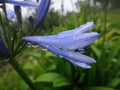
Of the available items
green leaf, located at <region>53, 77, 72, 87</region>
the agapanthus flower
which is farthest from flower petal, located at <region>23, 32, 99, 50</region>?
green leaf, located at <region>53, 77, 72, 87</region>

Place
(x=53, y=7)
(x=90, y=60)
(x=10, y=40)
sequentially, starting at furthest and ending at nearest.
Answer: (x=53, y=7)
(x=10, y=40)
(x=90, y=60)

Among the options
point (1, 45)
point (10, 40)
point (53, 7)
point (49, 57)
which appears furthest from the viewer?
point (53, 7)

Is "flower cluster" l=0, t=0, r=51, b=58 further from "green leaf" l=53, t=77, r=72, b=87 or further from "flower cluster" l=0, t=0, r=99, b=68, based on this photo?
"green leaf" l=53, t=77, r=72, b=87

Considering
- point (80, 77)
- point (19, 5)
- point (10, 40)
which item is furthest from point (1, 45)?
point (80, 77)

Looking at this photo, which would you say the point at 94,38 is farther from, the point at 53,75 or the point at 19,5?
the point at 53,75

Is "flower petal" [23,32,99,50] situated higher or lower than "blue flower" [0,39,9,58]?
higher

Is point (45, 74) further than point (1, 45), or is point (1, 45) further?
point (45, 74)

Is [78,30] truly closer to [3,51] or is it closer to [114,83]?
[3,51]


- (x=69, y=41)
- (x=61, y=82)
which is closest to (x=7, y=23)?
(x=69, y=41)
